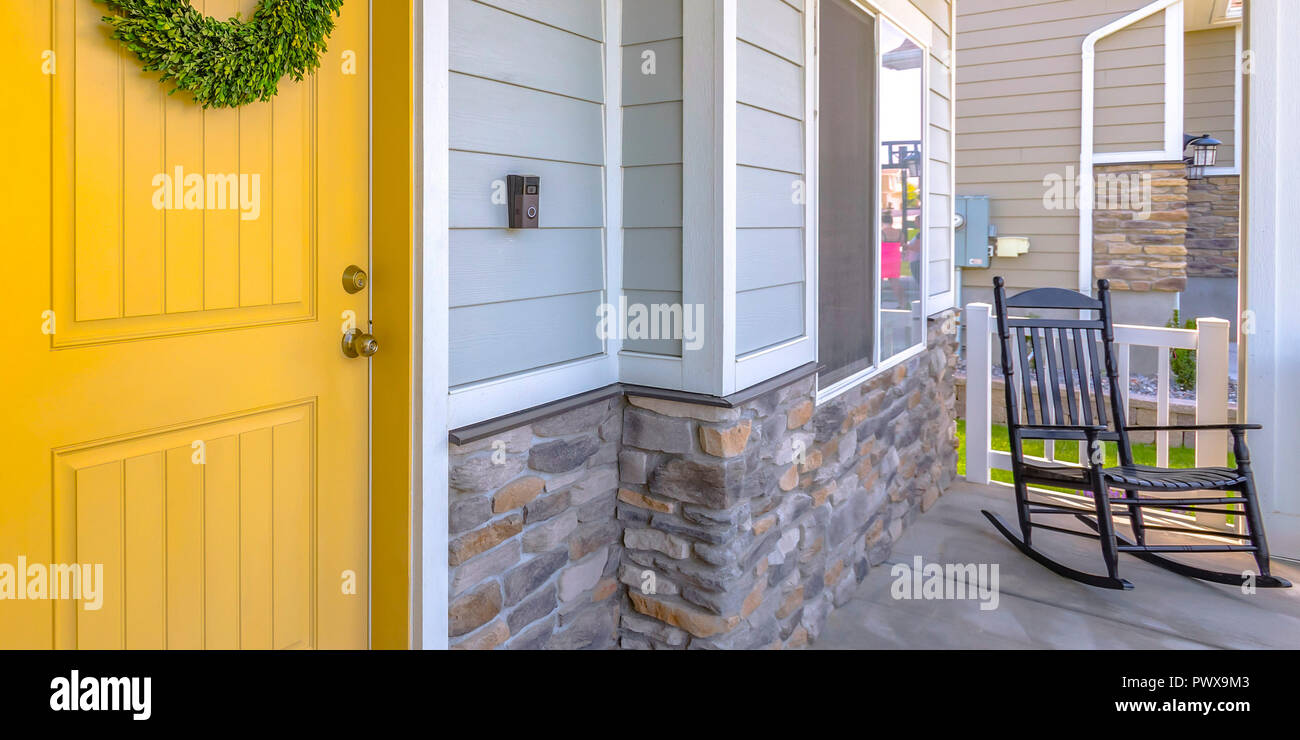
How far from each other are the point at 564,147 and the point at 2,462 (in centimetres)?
144

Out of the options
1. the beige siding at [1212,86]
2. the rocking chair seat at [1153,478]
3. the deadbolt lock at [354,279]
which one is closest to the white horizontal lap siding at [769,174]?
the deadbolt lock at [354,279]

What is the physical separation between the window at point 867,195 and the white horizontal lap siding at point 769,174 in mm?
214

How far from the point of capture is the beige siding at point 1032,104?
6902 millimetres

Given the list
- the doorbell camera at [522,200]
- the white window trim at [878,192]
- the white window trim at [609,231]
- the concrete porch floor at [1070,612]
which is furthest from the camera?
the white window trim at [878,192]

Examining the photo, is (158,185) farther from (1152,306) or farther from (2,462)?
(1152,306)

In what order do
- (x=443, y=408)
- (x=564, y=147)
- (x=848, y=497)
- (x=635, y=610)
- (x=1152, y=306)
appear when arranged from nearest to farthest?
(x=443, y=408) < (x=564, y=147) < (x=635, y=610) < (x=848, y=497) < (x=1152, y=306)

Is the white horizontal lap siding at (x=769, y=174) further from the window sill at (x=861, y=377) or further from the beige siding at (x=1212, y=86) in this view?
the beige siding at (x=1212, y=86)

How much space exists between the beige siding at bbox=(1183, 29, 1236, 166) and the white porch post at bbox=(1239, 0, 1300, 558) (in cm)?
621

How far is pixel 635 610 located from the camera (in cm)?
250

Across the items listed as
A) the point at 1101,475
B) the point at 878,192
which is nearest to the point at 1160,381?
the point at 1101,475

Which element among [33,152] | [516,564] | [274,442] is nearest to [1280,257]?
[516,564]

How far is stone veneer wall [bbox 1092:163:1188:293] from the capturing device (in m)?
6.86

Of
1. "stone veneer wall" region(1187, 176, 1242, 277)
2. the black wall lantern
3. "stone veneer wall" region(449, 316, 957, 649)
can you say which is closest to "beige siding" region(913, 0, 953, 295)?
"stone veneer wall" region(449, 316, 957, 649)

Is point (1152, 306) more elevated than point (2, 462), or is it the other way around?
point (1152, 306)
